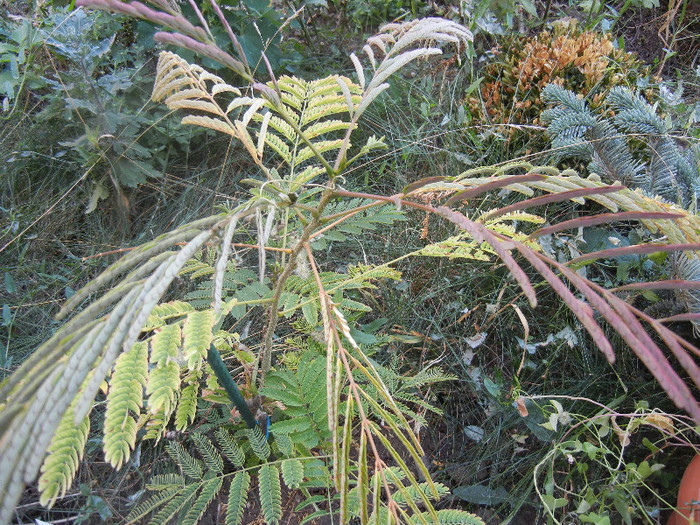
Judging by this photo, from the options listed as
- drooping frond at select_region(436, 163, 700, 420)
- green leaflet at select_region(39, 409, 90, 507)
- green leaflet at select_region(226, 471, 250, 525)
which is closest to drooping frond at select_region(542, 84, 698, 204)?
drooping frond at select_region(436, 163, 700, 420)

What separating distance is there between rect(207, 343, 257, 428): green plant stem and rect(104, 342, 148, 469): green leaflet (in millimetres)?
246

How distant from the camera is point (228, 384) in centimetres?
115

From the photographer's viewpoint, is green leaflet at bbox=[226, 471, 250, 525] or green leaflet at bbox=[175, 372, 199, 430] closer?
green leaflet at bbox=[226, 471, 250, 525]

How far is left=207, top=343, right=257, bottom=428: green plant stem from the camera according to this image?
1068 millimetres

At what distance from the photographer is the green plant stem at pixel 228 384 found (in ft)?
3.51

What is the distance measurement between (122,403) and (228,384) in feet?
1.46

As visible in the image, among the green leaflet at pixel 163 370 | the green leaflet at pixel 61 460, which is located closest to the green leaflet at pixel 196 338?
the green leaflet at pixel 163 370

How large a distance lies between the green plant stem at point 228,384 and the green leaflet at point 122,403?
0.81ft

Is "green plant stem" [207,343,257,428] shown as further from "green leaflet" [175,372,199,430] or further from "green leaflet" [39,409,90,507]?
"green leaflet" [39,409,90,507]

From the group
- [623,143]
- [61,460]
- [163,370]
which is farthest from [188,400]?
[623,143]

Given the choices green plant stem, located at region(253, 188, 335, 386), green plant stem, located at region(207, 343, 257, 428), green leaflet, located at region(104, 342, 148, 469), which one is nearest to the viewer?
green leaflet, located at region(104, 342, 148, 469)

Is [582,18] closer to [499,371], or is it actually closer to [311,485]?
[499,371]

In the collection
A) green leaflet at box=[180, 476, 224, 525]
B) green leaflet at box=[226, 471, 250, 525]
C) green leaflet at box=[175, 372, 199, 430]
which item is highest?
green leaflet at box=[175, 372, 199, 430]

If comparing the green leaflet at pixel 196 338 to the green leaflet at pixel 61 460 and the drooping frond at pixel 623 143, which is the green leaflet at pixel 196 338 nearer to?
the green leaflet at pixel 61 460
